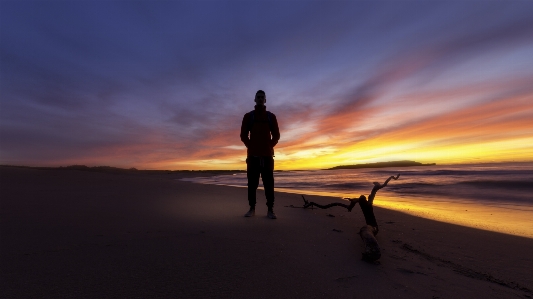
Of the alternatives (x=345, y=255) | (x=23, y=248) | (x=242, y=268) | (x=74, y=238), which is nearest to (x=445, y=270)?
(x=345, y=255)

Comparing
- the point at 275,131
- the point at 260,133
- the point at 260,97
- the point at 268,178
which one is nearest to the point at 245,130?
the point at 260,133

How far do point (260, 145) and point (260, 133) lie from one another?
8.6 inches

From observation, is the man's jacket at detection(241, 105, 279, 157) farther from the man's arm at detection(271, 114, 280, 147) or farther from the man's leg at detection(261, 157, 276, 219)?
the man's leg at detection(261, 157, 276, 219)

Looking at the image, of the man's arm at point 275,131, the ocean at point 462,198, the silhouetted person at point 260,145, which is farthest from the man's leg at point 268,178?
the ocean at point 462,198

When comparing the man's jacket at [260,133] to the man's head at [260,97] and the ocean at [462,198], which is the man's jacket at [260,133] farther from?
the ocean at [462,198]

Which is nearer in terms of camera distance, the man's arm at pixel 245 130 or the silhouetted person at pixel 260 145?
the silhouetted person at pixel 260 145

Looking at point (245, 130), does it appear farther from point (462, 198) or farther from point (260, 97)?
point (462, 198)

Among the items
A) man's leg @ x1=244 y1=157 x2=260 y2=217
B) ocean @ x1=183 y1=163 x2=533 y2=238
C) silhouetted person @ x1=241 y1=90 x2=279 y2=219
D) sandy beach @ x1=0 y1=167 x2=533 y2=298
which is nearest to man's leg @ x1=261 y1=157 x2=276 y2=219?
silhouetted person @ x1=241 y1=90 x2=279 y2=219

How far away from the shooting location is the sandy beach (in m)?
1.82

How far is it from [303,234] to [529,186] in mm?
16233

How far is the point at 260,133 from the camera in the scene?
15.7 feet

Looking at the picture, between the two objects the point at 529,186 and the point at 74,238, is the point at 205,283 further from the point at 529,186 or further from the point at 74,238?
the point at 529,186

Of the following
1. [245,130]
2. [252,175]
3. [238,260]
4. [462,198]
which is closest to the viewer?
[238,260]

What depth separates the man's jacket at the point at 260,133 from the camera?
473 centimetres
